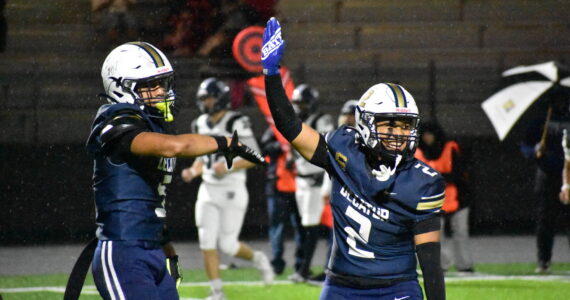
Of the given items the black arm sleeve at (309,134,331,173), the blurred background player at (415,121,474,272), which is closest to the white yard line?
the blurred background player at (415,121,474,272)

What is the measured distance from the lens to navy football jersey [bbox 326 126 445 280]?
429cm

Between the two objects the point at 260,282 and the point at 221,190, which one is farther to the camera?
the point at 260,282

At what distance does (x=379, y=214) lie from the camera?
430cm

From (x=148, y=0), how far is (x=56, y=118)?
10.3ft

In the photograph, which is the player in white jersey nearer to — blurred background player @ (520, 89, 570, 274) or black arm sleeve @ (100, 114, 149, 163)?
blurred background player @ (520, 89, 570, 274)

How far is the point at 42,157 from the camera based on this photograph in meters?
12.2

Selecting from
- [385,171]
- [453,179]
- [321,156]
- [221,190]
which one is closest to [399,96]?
[385,171]

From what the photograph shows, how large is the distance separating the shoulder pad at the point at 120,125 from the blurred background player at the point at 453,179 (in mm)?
5677

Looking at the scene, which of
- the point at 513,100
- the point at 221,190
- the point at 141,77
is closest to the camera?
the point at 141,77

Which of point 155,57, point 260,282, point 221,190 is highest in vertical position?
point 155,57

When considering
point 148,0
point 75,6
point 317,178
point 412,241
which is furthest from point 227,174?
point 75,6

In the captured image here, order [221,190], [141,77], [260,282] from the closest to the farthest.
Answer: [141,77]
[221,190]
[260,282]

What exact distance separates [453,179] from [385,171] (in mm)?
5306

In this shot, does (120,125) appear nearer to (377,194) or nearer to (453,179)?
(377,194)
